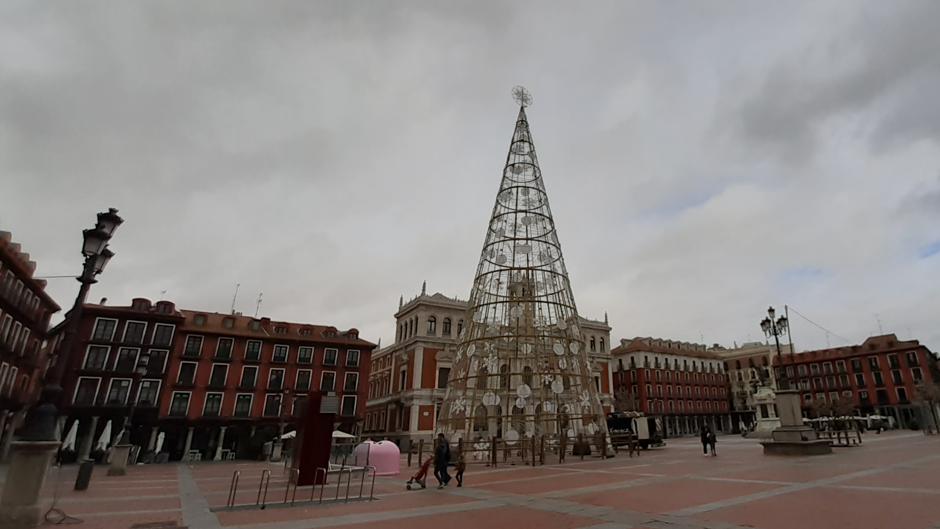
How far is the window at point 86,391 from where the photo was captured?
36.0 meters

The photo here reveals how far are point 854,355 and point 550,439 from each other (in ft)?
234

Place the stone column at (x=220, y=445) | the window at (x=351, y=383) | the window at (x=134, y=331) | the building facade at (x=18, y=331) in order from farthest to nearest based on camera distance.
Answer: the window at (x=351, y=383), the window at (x=134, y=331), the stone column at (x=220, y=445), the building facade at (x=18, y=331)

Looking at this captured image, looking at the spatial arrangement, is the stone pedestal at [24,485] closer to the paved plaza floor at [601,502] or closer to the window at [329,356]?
the paved plaza floor at [601,502]

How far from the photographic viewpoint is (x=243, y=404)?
41.3m

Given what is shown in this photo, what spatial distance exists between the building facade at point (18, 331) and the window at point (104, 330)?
12.7ft

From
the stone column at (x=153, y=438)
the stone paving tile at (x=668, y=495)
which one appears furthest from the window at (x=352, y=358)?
the stone paving tile at (x=668, y=495)

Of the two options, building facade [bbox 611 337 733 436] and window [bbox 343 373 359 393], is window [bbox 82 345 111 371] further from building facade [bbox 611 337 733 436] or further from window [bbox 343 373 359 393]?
building facade [bbox 611 337 733 436]

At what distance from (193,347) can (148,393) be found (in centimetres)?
478

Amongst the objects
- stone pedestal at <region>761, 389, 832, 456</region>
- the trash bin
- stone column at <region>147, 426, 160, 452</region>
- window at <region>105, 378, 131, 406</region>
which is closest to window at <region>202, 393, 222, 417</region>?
stone column at <region>147, 426, 160, 452</region>

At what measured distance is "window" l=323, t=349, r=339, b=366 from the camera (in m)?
45.9

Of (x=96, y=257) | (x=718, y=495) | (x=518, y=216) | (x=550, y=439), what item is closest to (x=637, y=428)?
(x=550, y=439)

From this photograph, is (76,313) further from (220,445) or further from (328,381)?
(328,381)

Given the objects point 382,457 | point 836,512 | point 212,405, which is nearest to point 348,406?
point 212,405

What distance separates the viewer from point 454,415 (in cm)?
2558
